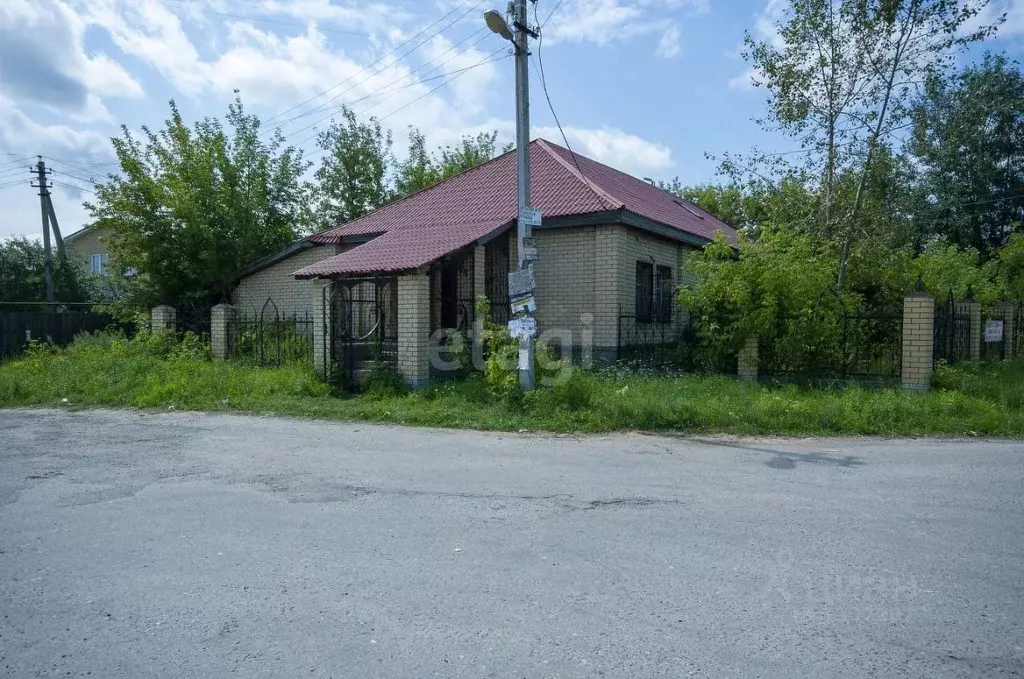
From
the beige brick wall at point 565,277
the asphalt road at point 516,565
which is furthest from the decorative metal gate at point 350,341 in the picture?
the asphalt road at point 516,565

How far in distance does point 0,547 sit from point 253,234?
15.8 m

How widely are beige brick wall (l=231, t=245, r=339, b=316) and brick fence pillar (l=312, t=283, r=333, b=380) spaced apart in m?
4.48

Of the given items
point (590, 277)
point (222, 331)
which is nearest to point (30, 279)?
point (222, 331)

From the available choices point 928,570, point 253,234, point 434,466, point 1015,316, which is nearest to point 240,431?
point 434,466

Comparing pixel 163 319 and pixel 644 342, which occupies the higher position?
pixel 163 319

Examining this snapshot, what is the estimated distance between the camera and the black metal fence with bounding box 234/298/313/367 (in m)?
13.8

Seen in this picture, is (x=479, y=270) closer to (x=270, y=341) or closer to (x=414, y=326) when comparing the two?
(x=414, y=326)

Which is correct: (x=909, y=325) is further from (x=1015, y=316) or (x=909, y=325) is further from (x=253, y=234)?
(x=253, y=234)

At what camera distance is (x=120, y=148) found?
18.7 metres

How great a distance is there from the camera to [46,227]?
25844 mm

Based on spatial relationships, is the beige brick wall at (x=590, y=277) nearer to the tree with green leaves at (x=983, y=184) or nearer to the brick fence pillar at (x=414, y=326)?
the brick fence pillar at (x=414, y=326)

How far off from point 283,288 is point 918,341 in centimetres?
1449

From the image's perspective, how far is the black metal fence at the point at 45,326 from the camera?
731 inches

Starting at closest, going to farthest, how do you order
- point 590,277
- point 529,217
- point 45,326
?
point 529,217 < point 590,277 < point 45,326
